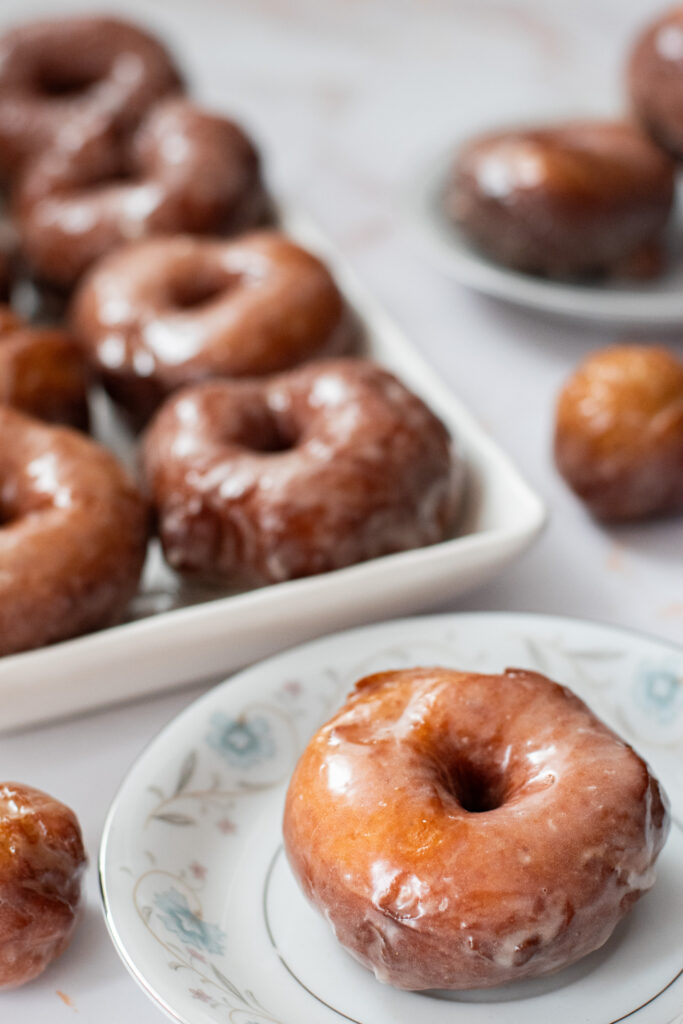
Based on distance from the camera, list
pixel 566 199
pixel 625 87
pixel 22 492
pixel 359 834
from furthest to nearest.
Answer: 1. pixel 625 87
2. pixel 566 199
3. pixel 22 492
4. pixel 359 834

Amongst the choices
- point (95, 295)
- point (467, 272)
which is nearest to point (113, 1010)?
point (95, 295)

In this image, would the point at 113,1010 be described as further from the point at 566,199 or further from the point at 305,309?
the point at 566,199

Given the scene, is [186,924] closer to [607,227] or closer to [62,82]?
A: [607,227]

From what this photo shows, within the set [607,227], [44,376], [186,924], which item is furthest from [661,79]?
[186,924]

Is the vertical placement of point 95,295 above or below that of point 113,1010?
above

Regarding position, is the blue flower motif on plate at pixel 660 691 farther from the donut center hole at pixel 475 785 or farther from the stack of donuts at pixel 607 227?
the stack of donuts at pixel 607 227

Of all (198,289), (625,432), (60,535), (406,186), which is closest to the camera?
(60,535)
